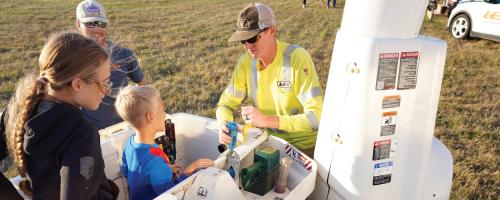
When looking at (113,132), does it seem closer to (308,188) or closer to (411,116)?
(308,188)

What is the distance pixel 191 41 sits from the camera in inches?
394

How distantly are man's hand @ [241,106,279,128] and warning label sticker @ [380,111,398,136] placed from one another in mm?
753

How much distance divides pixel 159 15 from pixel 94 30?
12285 mm

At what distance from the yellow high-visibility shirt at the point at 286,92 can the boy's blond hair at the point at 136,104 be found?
78cm

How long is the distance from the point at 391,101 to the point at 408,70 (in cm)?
15

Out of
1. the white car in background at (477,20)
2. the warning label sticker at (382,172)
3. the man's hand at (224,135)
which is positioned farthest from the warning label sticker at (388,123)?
the white car in background at (477,20)

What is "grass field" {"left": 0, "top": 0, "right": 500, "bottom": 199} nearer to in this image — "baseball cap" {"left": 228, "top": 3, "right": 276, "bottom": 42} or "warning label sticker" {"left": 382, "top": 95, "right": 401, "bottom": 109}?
"warning label sticker" {"left": 382, "top": 95, "right": 401, "bottom": 109}

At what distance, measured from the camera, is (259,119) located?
249cm

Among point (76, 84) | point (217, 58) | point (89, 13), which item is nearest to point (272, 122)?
point (76, 84)

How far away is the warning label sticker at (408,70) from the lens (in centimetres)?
182

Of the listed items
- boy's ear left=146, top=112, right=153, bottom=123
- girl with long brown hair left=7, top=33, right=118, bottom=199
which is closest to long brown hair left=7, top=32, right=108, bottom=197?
girl with long brown hair left=7, top=33, right=118, bottom=199

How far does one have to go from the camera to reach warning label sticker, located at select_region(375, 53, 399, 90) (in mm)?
1797

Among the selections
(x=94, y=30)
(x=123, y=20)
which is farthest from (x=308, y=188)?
(x=123, y=20)

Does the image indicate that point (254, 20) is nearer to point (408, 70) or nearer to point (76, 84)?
point (408, 70)
